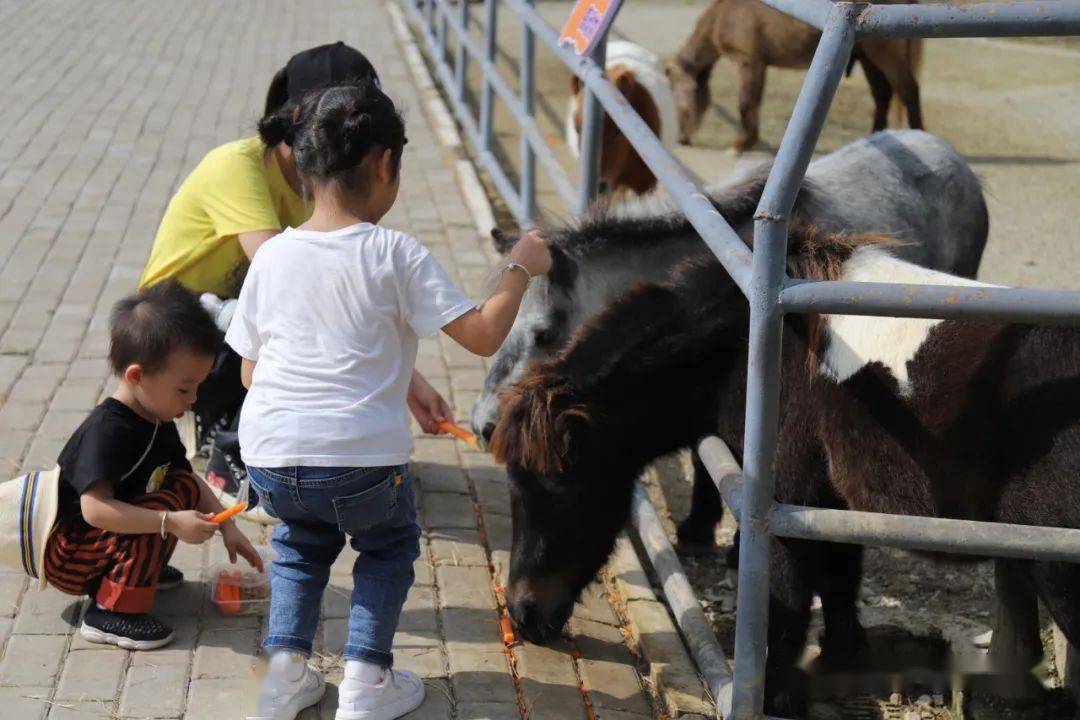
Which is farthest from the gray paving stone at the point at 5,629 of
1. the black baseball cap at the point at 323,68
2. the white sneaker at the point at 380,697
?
the black baseball cap at the point at 323,68

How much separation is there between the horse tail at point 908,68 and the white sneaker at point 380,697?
7.47 m

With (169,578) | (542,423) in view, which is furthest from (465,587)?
(169,578)

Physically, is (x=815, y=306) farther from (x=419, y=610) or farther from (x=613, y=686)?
(x=419, y=610)

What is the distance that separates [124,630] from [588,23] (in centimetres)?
265

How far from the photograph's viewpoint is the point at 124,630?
3.06 metres

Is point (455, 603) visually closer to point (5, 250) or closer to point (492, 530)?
point (492, 530)

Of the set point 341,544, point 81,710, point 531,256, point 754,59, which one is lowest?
point 81,710

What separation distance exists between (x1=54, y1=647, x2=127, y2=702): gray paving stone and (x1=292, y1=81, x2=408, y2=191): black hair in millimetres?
1341

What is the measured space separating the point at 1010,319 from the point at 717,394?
3.73 feet

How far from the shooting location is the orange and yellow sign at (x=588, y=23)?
4203mm

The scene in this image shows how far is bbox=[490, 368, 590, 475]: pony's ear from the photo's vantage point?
3064 millimetres

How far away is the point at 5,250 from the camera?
602 cm

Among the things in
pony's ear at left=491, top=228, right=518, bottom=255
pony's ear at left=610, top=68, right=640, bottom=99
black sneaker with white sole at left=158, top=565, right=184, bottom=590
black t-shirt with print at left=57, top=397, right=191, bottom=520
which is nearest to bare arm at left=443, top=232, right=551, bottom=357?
black t-shirt with print at left=57, top=397, right=191, bottom=520

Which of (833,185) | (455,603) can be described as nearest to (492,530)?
(455,603)
